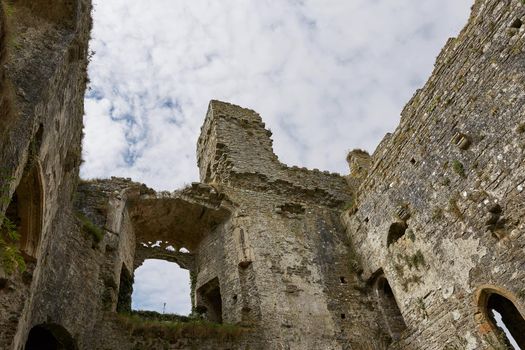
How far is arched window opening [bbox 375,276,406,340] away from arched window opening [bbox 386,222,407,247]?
1.09m

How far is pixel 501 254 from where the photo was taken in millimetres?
6832

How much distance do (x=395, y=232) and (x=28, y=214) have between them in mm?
7186

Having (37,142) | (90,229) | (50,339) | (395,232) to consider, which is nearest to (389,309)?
(395,232)

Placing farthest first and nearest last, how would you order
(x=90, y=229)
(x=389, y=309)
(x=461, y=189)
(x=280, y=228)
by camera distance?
(x=280, y=228) → (x=389, y=309) → (x=90, y=229) → (x=461, y=189)

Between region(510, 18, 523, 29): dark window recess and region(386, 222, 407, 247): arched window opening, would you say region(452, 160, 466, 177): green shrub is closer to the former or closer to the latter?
region(386, 222, 407, 247): arched window opening

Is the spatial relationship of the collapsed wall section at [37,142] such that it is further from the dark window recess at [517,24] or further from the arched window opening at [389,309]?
the dark window recess at [517,24]

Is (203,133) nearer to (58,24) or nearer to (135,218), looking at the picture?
(135,218)

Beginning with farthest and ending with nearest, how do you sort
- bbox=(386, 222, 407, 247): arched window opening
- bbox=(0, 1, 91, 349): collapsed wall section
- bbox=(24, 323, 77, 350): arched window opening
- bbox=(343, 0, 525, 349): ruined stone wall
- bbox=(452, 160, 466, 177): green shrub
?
bbox=(386, 222, 407, 247): arched window opening < bbox=(452, 160, 466, 177): green shrub < bbox=(24, 323, 77, 350): arched window opening < bbox=(343, 0, 525, 349): ruined stone wall < bbox=(0, 1, 91, 349): collapsed wall section

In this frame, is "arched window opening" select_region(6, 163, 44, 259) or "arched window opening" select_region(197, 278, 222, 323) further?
"arched window opening" select_region(197, 278, 222, 323)

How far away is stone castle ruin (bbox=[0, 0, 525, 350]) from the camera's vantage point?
5.95 m

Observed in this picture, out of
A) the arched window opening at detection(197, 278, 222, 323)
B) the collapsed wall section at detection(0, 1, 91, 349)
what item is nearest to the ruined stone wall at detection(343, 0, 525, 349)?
the arched window opening at detection(197, 278, 222, 323)

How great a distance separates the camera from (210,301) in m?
11.5

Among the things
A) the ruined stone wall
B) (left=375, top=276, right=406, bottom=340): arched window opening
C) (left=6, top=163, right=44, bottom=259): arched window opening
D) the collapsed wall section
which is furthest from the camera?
(left=375, top=276, right=406, bottom=340): arched window opening

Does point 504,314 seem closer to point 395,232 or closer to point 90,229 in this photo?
point 395,232
